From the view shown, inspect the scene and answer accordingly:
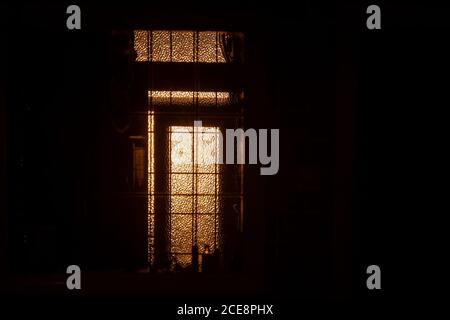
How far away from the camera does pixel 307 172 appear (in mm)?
4094

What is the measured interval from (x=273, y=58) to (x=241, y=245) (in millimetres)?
1808

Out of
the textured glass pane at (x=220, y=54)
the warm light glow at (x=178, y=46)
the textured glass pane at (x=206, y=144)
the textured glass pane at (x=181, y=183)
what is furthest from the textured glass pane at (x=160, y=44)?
the textured glass pane at (x=181, y=183)

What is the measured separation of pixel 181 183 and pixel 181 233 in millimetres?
495

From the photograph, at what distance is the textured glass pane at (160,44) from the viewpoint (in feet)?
14.0

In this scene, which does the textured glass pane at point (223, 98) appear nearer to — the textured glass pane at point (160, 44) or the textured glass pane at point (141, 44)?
the textured glass pane at point (160, 44)

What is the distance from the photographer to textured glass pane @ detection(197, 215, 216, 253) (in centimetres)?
429

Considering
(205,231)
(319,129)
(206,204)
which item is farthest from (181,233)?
(319,129)

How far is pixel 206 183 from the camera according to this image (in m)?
4.27

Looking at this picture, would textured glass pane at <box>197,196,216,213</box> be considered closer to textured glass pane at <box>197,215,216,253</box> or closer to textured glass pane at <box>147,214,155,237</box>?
textured glass pane at <box>197,215,216,253</box>

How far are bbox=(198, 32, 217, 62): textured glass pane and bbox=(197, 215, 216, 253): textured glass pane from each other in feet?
5.08

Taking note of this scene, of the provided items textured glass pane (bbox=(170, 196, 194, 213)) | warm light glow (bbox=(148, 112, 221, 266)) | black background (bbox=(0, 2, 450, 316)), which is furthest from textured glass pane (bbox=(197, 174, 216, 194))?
black background (bbox=(0, 2, 450, 316))

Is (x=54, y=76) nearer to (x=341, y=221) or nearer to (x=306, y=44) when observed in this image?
(x=306, y=44)

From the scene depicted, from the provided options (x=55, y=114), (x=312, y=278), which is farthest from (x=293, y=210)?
(x=55, y=114)

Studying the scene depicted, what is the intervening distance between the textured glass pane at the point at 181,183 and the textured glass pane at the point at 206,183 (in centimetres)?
8
